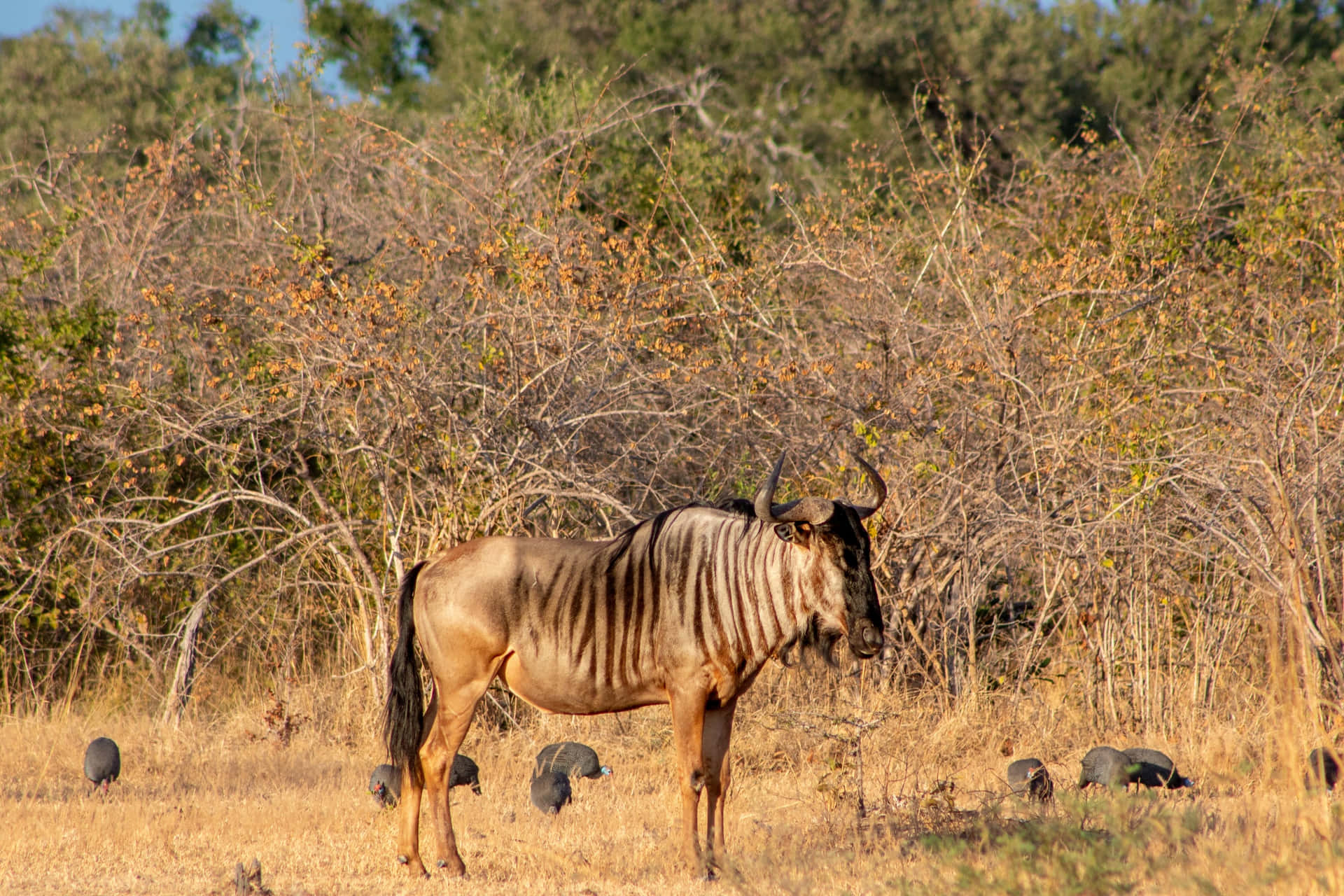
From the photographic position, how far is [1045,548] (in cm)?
795

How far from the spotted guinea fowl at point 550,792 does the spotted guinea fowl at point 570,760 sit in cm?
34

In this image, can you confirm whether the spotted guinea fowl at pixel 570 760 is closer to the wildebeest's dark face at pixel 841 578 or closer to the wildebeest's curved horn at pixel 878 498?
the wildebeest's dark face at pixel 841 578

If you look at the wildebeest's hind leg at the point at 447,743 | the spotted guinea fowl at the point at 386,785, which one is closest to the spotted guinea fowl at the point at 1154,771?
the wildebeest's hind leg at the point at 447,743

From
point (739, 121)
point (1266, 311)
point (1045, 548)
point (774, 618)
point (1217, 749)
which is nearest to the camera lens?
point (774, 618)

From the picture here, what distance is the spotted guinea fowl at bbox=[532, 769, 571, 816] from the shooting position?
6.57m

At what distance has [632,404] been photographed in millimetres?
8523

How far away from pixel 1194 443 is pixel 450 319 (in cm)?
483

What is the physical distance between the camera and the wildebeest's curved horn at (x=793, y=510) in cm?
518

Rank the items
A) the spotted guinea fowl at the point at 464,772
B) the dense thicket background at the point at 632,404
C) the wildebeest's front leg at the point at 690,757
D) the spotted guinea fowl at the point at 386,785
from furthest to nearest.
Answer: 1. the dense thicket background at the point at 632,404
2. the spotted guinea fowl at the point at 464,772
3. the spotted guinea fowl at the point at 386,785
4. the wildebeest's front leg at the point at 690,757

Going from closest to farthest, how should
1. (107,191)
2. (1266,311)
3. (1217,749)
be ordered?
(1217,749), (1266,311), (107,191)

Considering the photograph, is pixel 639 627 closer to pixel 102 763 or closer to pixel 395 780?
pixel 395 780

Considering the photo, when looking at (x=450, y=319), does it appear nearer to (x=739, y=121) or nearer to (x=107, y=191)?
(x=107, y=191)

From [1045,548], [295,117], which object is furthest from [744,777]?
[295,117]

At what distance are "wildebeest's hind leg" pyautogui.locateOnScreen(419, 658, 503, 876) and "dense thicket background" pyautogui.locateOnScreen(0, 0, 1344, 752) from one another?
2429mm
